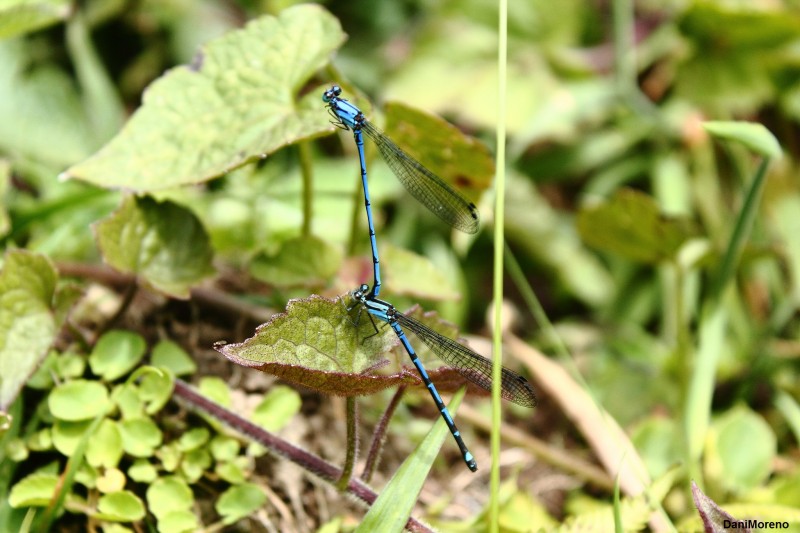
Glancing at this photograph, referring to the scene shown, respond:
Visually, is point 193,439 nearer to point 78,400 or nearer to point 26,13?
point 78,400

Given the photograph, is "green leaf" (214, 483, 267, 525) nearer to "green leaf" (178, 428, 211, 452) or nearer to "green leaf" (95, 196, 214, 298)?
"green leaf" (178, 428, 211, 452)

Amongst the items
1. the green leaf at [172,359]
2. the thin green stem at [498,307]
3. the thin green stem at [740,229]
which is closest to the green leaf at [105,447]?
the green leaf at [172,359]

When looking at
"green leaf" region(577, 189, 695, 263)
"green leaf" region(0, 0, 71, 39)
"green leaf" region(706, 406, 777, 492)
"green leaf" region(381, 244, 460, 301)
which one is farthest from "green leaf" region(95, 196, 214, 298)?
"green leaf" region(706, 406, 777, 492)

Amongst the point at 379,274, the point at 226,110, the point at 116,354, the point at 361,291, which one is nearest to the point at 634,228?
the point at 379,274

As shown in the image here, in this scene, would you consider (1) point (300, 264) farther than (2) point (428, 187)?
No

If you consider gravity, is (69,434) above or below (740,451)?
above

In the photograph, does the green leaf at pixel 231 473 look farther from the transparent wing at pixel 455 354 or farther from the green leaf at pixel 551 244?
the green leaf at pixel 551 244

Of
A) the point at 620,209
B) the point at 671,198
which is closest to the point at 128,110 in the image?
the point at 620,209
